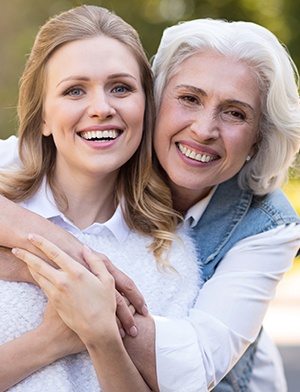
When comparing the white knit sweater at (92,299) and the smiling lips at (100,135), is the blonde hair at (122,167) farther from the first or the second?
the smiling lips at (100,135)

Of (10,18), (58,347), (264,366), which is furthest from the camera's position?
(10,18)

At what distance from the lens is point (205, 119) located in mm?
2914

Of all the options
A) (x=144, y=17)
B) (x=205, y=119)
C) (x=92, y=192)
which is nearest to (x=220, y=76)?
(x=205, y=119)

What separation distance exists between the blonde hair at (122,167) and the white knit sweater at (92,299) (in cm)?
7

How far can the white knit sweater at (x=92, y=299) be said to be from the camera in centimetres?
257

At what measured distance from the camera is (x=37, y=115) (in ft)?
9.50

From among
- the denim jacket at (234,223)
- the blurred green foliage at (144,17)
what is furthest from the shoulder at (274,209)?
the blurred green foliage at (144,17)

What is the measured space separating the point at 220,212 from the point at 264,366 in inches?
26.7

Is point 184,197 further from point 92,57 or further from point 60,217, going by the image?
point 92,57

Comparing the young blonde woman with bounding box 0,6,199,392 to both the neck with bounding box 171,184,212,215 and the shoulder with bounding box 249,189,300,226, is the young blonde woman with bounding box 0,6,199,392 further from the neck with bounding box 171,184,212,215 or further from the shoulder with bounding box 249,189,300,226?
the shoulder with bounding box 249,189,300,226

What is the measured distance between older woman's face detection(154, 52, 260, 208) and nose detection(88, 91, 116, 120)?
0.34 meters

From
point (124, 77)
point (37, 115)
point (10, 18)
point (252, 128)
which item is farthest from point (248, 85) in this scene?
point (10, 18)

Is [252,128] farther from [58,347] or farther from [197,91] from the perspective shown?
[58,347]

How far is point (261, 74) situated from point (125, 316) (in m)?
1.01
